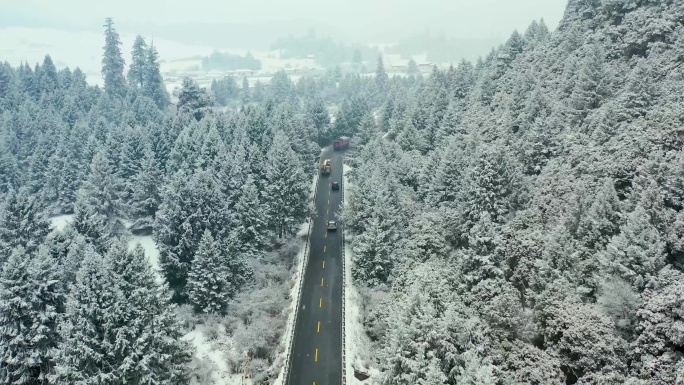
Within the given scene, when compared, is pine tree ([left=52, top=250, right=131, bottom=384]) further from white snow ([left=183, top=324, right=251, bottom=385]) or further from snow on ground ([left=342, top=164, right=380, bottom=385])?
snow on ground ([left=342, top=164, right=380, bottom=385])

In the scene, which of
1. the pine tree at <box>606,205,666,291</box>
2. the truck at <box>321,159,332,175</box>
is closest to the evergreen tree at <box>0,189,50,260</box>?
the pine tree at <box>606,205,666,291</box>

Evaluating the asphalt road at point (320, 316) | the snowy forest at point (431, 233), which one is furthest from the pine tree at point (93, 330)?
the asphalt road at point (320, 316)

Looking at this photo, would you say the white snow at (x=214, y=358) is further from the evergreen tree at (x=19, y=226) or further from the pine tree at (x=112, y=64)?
the pine tree at (x=112, y=64)

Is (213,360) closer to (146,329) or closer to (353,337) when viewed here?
(146,329)

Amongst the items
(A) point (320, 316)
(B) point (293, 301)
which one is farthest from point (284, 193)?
(A) point (320, 316)

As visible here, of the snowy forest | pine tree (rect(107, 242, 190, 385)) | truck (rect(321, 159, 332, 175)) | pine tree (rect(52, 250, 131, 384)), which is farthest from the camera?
truck (rect(321, 159, 332, 175))

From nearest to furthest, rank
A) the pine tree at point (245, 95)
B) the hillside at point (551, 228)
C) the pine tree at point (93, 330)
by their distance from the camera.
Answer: the hillside at point (551, 228) < the pine tree at point (93, 330) < the pine tree at point (245, 95)
